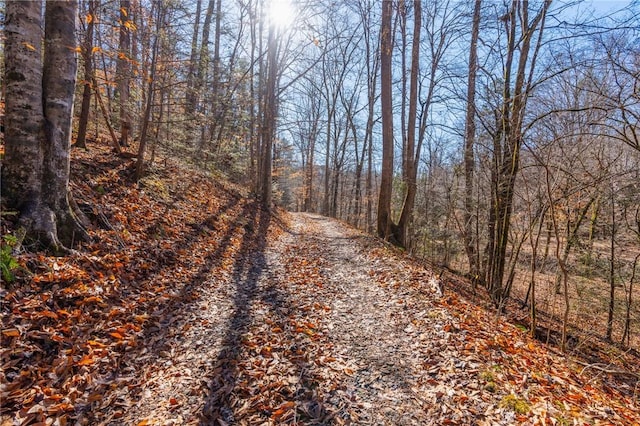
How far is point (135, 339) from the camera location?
11.6ft

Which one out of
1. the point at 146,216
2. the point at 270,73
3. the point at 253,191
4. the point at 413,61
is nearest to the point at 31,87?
the point at 146,216

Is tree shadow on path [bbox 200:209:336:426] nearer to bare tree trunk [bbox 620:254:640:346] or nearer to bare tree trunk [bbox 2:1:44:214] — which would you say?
bare tree trunk [bbox 2:1:44:214]

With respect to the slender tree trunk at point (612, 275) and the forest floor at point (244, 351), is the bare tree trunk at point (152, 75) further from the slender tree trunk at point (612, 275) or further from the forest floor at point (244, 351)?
the slender tree trunk at point (612, 275)

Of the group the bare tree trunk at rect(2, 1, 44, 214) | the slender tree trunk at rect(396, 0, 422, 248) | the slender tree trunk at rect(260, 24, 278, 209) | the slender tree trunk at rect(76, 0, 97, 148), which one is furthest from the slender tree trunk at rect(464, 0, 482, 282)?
the slender tree trunk at rect(76, 0, 97, 148)

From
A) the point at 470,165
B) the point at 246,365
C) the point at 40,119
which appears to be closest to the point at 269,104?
the point at 470,165

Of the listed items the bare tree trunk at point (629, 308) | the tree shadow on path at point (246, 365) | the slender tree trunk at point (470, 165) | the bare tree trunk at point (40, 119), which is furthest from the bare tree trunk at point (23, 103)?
the bare tree trunk at point (629, 308)

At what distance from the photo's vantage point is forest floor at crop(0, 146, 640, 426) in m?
2.69

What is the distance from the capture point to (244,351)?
3607mm

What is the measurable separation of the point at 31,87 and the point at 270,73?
1077cm

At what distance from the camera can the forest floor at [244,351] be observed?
2.69m

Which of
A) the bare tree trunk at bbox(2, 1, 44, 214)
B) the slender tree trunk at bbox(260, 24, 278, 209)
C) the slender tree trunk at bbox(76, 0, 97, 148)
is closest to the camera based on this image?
the bare tree trunk at bbox(2, 1, 44, 214)

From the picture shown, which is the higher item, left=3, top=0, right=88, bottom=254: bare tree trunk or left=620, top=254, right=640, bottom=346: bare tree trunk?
left=3, top=0, right=88, bottom=254: bare tree trunk

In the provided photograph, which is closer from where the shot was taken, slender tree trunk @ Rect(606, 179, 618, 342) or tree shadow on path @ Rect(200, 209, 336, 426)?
tree shadow on path @ Rect(200, 209, 336, 426)

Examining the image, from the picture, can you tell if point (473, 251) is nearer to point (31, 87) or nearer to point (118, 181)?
point (118, 181)
